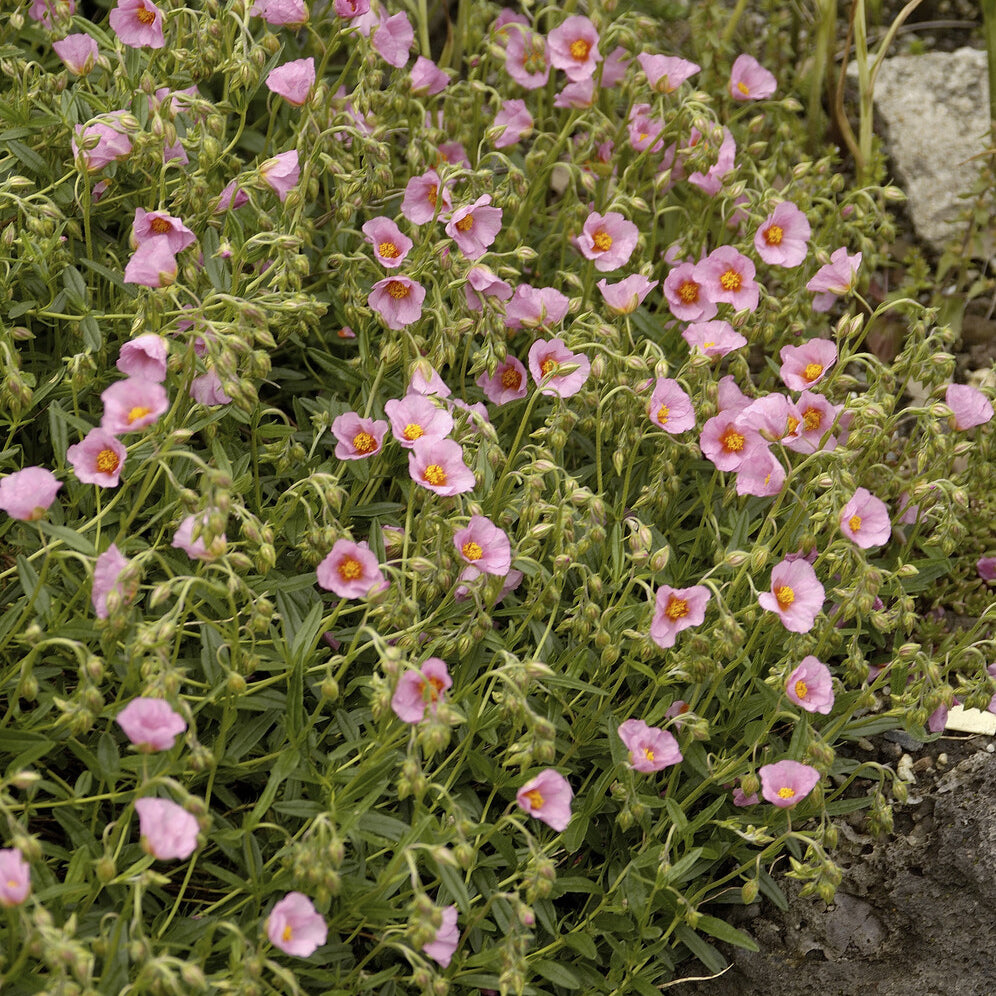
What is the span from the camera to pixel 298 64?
3193 millimetres

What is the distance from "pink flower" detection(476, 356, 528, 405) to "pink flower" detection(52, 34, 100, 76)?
138cm

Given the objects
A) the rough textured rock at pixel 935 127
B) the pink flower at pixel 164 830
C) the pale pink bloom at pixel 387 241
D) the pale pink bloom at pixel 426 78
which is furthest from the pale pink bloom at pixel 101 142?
the rough textured rock at pixel 935 127

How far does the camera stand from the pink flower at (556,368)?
3.04 meters

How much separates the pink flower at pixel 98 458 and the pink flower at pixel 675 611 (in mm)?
1281

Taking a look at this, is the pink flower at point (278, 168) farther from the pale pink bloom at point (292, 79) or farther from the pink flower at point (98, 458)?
the pink flower at point (98, 458)

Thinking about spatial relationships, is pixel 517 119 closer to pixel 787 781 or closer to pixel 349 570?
pixel 349 570

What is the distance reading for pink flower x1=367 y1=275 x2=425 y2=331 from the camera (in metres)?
3.19

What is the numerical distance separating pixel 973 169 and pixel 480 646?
3.30 metres

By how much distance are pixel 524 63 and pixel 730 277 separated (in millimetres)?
1054

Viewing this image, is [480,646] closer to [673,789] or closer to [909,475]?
[673,789]

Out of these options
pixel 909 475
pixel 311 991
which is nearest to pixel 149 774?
pixel 311 991

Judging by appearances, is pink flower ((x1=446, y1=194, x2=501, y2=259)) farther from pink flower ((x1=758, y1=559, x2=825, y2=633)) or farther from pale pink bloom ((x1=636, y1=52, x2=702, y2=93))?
pink flower ((x1=758, y1=559, x2=825, y2=633))

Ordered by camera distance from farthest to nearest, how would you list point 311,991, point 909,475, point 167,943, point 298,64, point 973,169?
point 973,169, point 909,475, point 298,64, point 311,991, point 167,943

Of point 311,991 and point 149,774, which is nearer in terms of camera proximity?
point 149,774
